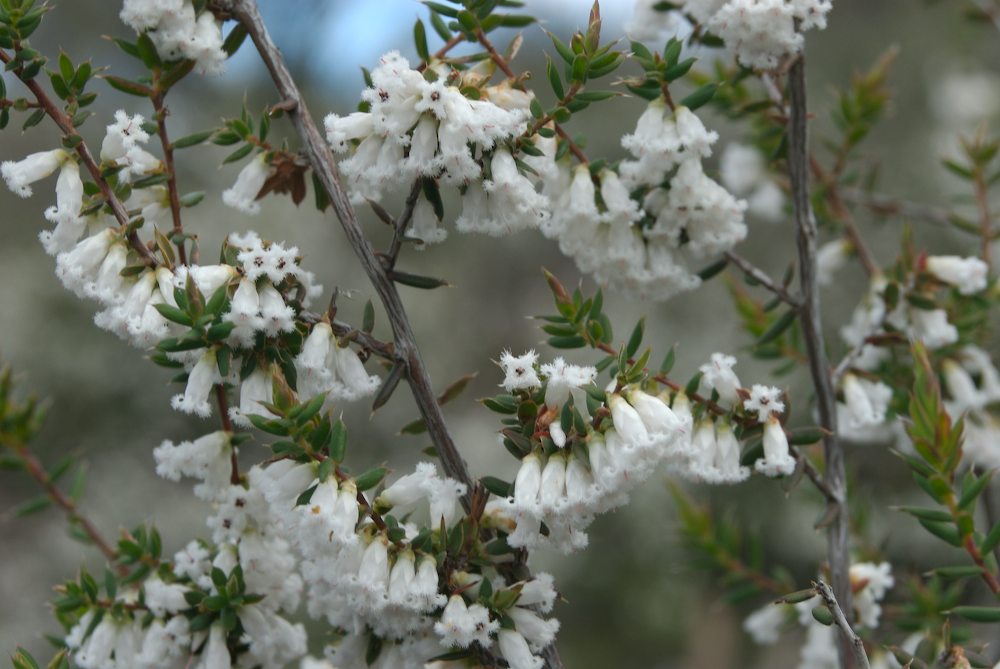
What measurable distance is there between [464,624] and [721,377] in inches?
22.7

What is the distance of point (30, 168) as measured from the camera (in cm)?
143

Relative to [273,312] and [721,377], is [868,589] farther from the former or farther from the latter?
[273,312]

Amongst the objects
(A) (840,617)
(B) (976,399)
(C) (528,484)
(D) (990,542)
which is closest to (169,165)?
(C) (528,484)

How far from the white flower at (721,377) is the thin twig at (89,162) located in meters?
0.85

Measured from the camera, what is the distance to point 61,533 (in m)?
6.67

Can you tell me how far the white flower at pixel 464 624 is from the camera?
125 cm

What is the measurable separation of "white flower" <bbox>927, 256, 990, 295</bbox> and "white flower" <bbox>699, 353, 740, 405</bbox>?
2.63ft

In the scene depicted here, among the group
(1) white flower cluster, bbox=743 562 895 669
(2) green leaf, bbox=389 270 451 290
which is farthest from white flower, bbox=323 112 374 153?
(1) white flower cluster, bbox=743 562 895 669

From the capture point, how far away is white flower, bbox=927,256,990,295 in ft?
6.80

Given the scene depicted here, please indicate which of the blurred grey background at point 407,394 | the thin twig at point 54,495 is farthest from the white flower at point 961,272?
the blurred grey background at point 407,394

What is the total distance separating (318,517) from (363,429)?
258 inches

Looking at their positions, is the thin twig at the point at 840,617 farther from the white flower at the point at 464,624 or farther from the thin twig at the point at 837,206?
the thin twig at the point at 837,206

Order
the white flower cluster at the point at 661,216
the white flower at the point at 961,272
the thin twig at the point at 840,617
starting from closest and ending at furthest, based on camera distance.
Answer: the thin twig at the point at 840,617 → the white flower cluster at the point at 661,216 → the white flower at the point at 961,272

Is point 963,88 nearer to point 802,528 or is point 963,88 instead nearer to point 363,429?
point 802,528
